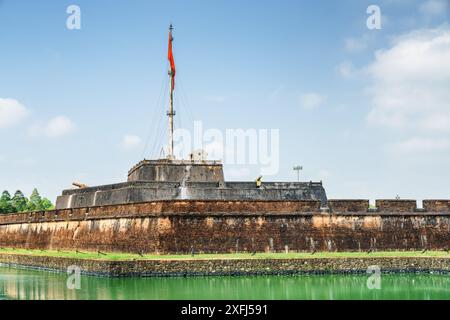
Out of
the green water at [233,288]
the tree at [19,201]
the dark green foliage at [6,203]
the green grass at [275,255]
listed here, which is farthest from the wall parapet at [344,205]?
the tree at [19,201]

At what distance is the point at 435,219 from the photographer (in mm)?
18578

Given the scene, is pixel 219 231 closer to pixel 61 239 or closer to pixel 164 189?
pixel 164 189

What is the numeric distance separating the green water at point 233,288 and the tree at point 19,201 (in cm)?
3508

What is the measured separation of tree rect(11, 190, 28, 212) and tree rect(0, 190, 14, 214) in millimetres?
488

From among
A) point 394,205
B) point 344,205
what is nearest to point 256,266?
point 344,205

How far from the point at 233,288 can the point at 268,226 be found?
15.6ft

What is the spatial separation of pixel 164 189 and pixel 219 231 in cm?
341

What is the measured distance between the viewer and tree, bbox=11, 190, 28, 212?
4914 cm

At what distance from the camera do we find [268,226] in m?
17.6

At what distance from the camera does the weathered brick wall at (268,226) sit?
17125 millimetres

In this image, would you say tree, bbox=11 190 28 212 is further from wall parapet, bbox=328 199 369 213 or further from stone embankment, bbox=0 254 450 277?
wall parapet, bbox=328 199 369 213

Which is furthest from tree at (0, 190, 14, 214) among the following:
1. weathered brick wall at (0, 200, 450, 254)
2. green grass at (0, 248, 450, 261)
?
green grass at (0, 248, 450, 261)

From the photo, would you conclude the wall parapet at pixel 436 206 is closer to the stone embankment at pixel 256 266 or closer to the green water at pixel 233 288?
the stone embankment at pixel 256 266
